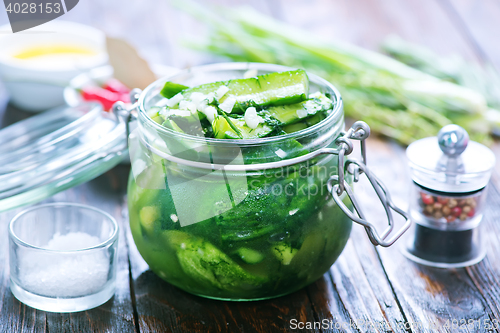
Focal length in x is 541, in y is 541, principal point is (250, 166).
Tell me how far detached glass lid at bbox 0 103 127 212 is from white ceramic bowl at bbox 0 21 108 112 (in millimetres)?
209

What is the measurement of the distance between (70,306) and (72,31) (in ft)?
3.01

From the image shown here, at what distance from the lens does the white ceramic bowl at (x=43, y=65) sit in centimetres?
126

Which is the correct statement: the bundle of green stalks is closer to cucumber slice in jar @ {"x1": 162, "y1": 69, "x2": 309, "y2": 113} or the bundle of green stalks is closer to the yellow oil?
the yellow oil

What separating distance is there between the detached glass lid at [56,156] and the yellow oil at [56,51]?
14.4 inches

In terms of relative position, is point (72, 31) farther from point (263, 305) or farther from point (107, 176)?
point (263, 305)

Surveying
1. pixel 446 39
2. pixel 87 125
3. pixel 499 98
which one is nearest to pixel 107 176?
pixel 87 125

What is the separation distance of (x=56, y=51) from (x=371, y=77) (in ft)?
2.74

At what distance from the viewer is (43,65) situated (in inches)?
52.2

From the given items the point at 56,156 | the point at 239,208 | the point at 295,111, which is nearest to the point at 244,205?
the point at 239,208

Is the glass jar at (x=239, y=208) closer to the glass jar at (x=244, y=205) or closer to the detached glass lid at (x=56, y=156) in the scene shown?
the glass jar at (x=244, y=205)

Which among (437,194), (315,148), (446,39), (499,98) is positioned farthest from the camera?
(446,39)

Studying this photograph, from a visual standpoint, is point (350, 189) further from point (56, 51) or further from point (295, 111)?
point (56, 51)

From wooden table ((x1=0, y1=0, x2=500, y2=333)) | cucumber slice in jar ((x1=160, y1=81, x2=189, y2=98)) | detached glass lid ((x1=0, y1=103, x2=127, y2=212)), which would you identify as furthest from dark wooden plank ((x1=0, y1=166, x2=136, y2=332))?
cucumber slice in jar ((x1=160, y1=81, x2=189, y2=98))

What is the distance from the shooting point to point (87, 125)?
99cm
